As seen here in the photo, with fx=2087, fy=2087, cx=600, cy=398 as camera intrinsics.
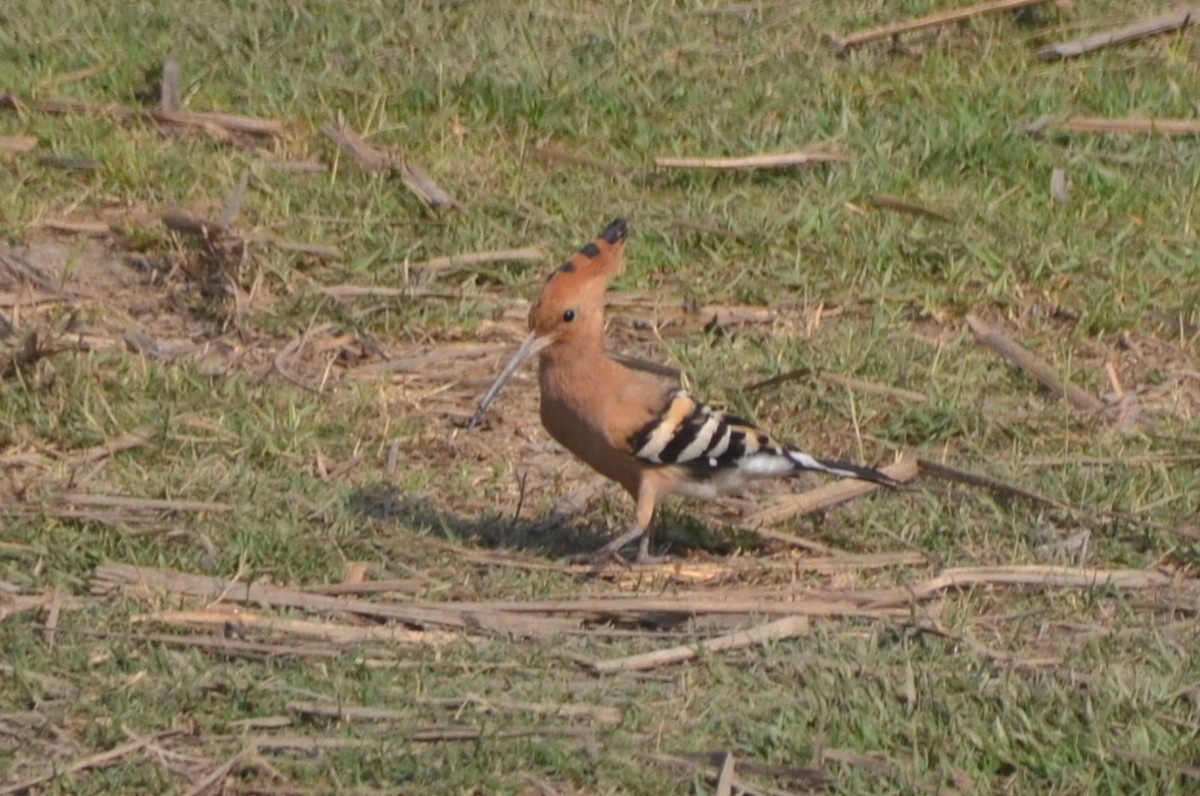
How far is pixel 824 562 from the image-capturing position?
496 cm

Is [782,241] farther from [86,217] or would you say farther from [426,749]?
[426,749]

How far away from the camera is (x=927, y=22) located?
26.0 feet

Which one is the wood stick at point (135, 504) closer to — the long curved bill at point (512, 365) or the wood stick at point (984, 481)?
the long curved bill at point (512, 365)

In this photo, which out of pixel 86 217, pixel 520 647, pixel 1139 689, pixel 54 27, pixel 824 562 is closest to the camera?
pixel 1139 689

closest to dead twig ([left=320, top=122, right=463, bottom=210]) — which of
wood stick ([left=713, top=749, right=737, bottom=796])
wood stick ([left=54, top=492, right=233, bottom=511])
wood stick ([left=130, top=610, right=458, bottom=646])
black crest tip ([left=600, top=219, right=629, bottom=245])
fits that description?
black crest tip ([left=600, top=219, right=629, bottom=245])

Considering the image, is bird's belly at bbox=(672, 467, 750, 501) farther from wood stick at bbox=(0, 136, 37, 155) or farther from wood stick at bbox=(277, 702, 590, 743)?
wood stick at bbox=(0, 136, 37, 155)

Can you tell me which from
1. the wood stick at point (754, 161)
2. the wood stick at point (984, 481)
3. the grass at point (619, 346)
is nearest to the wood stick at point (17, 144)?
the grass at point (619, 346)

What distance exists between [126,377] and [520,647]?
74.1 inches

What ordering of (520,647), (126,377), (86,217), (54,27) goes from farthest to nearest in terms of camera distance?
(54,27), (86,217), (126,377), (520,647)

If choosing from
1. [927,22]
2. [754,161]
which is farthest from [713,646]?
[927,22]

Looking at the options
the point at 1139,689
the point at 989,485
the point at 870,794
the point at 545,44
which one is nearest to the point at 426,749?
the point at 870,794

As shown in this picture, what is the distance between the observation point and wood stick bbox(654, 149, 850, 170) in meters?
7.05

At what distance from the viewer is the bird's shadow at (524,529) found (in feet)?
16.7

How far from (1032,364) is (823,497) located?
3.42 ft
